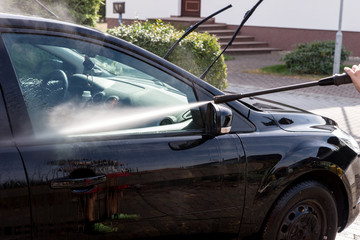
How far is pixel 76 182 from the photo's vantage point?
8.45 ft

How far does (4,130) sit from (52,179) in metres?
0.31

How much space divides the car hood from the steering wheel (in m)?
1.28

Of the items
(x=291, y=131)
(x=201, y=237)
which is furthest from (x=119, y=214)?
(x=291, y=131)

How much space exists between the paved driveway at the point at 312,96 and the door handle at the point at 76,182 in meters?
5.81

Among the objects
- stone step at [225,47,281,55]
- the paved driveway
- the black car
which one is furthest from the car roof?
stone step at [225,47,281,55]

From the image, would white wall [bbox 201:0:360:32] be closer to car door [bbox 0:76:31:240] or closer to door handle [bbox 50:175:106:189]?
door handle [bbox 50:175:106:189]

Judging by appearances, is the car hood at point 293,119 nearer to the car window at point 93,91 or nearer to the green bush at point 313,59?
the car window at point 93,91

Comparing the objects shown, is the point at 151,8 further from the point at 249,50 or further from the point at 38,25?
the point at 38,25

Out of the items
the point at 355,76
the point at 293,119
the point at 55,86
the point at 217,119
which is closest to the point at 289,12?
the point at 293,119

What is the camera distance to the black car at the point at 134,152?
2516 mm

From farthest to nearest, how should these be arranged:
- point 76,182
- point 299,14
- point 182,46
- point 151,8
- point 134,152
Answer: point 151,8
point 299,14
point 182,46
point 134,152
point 76,182

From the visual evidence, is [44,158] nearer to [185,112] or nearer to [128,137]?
[128,137]

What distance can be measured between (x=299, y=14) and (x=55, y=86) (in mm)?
16604

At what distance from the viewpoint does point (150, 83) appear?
3.11 m
